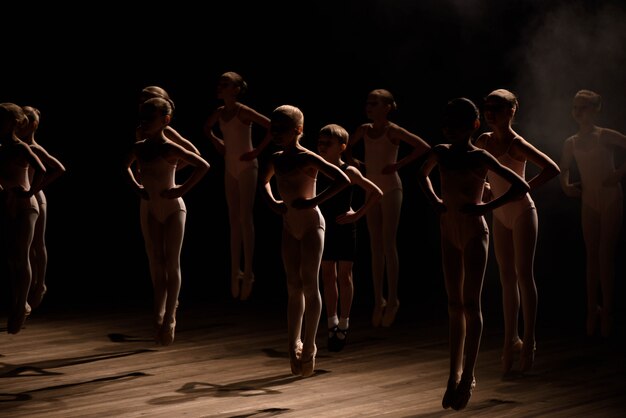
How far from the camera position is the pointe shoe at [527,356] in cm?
602

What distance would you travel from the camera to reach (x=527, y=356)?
6.03 m

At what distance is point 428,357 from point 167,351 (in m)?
1.61

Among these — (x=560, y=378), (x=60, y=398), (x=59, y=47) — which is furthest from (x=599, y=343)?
(x=59, y=47)

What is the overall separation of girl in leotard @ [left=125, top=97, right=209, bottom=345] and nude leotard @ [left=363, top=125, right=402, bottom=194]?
58.2 inches

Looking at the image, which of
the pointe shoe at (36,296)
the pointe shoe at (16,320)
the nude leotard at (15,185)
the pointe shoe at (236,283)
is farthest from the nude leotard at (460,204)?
the pointe shoe at (36,296)

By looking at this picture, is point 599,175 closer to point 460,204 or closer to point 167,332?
point 460,204

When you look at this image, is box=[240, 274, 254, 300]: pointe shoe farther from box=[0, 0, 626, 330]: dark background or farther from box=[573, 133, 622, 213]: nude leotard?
box=[573, 133, 622, 213]: nude leotard

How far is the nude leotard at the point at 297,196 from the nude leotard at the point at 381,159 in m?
1.76

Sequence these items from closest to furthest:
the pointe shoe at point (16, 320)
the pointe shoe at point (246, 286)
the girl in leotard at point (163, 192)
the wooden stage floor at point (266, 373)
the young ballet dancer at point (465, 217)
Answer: the young ballet dancer at point (465, 217) → the wooden stage floor at point (266, 373) → the girl in leotard at point (163, 192) → the pointe shoe at point (16, 320) → the pointe shoe at point (246, 286)

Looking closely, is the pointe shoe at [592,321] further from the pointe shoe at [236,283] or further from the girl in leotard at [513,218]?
the pointe shoe at [236,283]

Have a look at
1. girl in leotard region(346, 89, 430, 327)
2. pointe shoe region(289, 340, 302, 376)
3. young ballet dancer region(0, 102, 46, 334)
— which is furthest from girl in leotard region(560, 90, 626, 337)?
young ballet dancer region(0, 102, 46, 334)

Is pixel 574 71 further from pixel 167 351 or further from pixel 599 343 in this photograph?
pixel 167 351

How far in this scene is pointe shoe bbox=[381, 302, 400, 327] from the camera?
7.67m

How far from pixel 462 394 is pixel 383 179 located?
273cm
